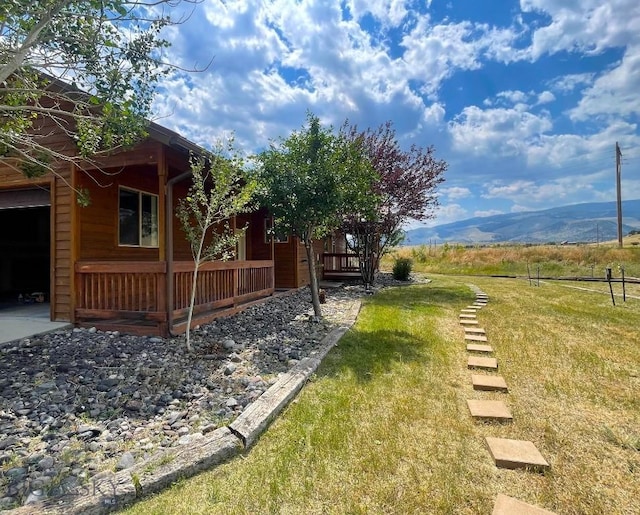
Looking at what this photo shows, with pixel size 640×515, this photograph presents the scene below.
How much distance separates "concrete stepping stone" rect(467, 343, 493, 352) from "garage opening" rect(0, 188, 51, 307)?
9.22 metres

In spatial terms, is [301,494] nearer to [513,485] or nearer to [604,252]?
[513,485]

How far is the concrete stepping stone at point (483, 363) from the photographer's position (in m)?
4.02

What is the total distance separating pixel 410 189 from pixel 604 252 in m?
13.3

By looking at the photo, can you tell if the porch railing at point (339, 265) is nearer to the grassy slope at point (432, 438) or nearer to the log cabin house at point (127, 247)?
the log cabin house at point (127, 247)

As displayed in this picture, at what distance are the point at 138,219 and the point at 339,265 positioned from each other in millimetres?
9229

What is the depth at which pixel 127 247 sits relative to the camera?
23.0 ft

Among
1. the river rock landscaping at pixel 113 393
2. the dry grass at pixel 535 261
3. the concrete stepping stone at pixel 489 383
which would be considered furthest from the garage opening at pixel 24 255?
the dry grass at pixel 535 261

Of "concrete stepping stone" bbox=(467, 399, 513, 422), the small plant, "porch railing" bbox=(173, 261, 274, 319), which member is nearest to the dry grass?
the small plant

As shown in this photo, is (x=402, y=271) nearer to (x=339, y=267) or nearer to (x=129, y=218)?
(x=339, y=267)

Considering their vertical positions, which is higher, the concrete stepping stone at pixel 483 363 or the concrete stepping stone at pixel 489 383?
the concrete stepping stone at pixel 483 363

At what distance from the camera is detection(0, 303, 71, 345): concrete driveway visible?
501 cm

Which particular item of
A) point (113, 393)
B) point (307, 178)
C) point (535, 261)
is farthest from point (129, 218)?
point (535, 261)

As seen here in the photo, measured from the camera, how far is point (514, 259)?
19375 millimetres

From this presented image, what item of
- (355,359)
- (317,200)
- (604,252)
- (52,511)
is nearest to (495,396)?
(355,359)
